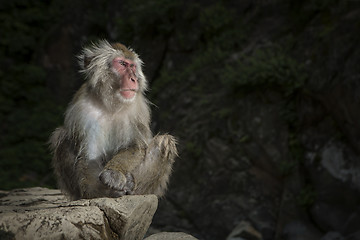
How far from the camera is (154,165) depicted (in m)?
3.61

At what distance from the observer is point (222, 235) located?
677cm

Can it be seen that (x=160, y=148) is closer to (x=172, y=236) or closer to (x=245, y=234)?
(x=172, y=236)

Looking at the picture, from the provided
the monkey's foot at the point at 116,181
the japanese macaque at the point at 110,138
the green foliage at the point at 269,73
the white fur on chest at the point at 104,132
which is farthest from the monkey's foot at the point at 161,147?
the green foliage at the point at 269,73

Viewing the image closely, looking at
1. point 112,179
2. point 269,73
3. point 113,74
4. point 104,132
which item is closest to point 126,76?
point 113,74

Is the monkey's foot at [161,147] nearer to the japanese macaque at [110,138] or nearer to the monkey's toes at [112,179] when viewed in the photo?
the japanese macaque at [110,138]

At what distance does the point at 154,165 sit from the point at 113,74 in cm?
87

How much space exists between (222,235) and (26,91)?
6.25 meters

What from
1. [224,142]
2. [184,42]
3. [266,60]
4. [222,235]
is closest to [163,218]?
[222,235]

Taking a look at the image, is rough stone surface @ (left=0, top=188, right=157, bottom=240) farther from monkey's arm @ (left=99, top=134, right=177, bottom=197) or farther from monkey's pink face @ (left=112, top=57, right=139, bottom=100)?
monkey's pink face @ (left=112, top=57, right=139, bottom=100)

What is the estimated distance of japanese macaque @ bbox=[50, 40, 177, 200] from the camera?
352 centimetres

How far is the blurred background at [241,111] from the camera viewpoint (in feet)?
20.2

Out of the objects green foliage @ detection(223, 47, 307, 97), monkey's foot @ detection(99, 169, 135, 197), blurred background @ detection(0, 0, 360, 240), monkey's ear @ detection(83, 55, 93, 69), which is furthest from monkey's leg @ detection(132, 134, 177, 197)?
green foliage @ detection(223, 47, 307, 97)

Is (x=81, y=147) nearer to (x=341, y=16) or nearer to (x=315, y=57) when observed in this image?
(x=315, y=57)

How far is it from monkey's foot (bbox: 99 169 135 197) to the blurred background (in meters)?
1.60
